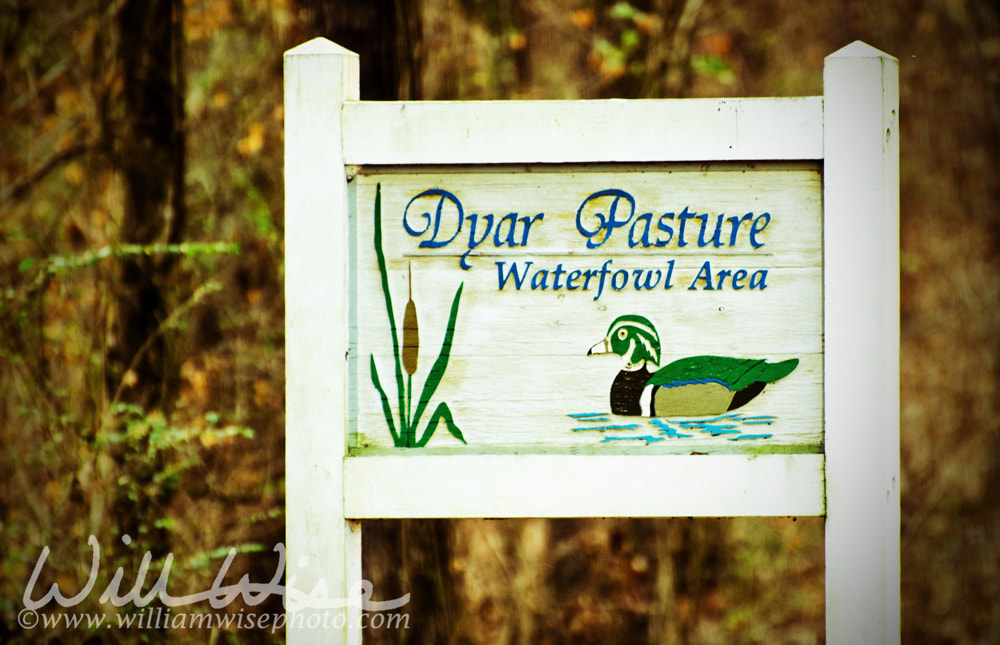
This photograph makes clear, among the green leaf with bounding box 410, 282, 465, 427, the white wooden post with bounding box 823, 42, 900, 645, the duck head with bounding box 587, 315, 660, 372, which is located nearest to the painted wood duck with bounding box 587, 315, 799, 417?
the duck head with bounding box 587, 315, 660, 372

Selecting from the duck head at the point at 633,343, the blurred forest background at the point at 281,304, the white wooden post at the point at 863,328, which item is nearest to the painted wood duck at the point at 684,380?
the duck head at the point at 633,343

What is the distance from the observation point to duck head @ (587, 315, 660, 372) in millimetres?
1436

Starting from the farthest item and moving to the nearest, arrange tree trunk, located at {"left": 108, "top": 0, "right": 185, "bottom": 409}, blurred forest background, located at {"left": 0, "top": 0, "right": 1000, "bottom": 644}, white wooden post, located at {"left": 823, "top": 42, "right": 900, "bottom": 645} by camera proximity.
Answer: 1. tree trunk, located at {"left": 108, "top": 0, "right": 185, "bottom": 409}
2. blurred forest background, located at {"left": 0, "top": 0, "right": 1000, "bottom": 644}
3. white wooden post, located at {"left": 823, "top": 42, "right": 900, "bottom": 645}

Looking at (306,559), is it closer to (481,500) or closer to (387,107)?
(481,500)

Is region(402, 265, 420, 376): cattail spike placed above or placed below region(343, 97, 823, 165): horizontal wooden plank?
below

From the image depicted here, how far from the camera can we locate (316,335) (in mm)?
1413

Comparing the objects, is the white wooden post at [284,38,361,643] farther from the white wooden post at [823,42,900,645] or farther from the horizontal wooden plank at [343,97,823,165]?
the white wooden post at [823,42,900,645]

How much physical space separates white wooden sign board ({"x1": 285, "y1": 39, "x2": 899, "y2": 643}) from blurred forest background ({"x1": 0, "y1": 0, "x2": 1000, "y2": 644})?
92 cm

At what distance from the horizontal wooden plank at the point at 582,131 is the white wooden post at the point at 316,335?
0.06m

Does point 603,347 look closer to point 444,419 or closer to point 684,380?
point 684,380

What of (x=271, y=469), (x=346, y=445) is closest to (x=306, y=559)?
(x=346, y=445)

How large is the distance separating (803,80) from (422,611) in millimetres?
1838

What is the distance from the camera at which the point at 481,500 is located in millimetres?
1414

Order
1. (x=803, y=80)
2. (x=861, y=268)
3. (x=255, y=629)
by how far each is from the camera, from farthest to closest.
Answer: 1. (x=255, y=629)
2. (x=803, y=80)
3. (x=861, y=268)
